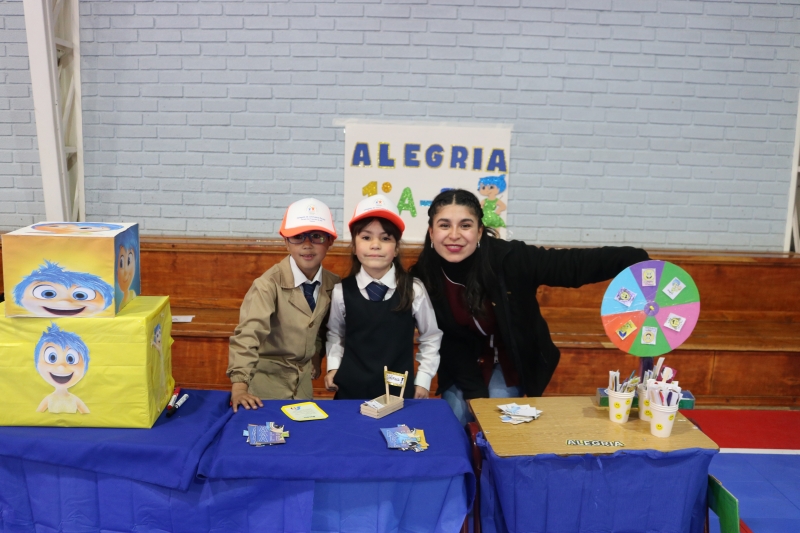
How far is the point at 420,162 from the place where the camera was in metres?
4.43

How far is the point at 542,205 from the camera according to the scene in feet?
14.8

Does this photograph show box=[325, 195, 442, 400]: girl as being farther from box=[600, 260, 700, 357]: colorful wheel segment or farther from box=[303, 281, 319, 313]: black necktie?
box=[600, 260, 700, 357]: colorful wheel segment

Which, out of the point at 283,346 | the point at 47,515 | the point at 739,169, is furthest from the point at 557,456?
the point at 739,169

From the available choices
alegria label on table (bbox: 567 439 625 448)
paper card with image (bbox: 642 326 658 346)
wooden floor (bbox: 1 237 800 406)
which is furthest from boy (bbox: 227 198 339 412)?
wooden floor (bbox: 1 237 800 406)

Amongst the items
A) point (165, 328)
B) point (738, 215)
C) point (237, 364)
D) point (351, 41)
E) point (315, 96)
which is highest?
point (351, 41)

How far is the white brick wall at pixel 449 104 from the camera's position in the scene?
4.30m

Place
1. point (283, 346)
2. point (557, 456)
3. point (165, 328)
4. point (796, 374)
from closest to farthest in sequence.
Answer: point (557, 456) → point (165, 328) → point (283, 346) → point (796, 374)

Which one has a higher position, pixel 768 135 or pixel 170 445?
pixel 768 135

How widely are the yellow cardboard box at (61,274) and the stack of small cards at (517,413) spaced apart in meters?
1.21

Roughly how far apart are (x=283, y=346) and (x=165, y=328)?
430 millimetres

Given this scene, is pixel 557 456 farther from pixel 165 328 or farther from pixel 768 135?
pixel 768 135

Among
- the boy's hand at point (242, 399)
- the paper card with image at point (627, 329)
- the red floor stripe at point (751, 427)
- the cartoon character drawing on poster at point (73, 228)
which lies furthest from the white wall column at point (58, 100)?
the red floor stripe at point (751, 427)

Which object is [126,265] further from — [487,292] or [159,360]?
[487,292]

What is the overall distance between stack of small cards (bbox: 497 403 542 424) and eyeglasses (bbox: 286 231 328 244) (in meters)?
0.85
